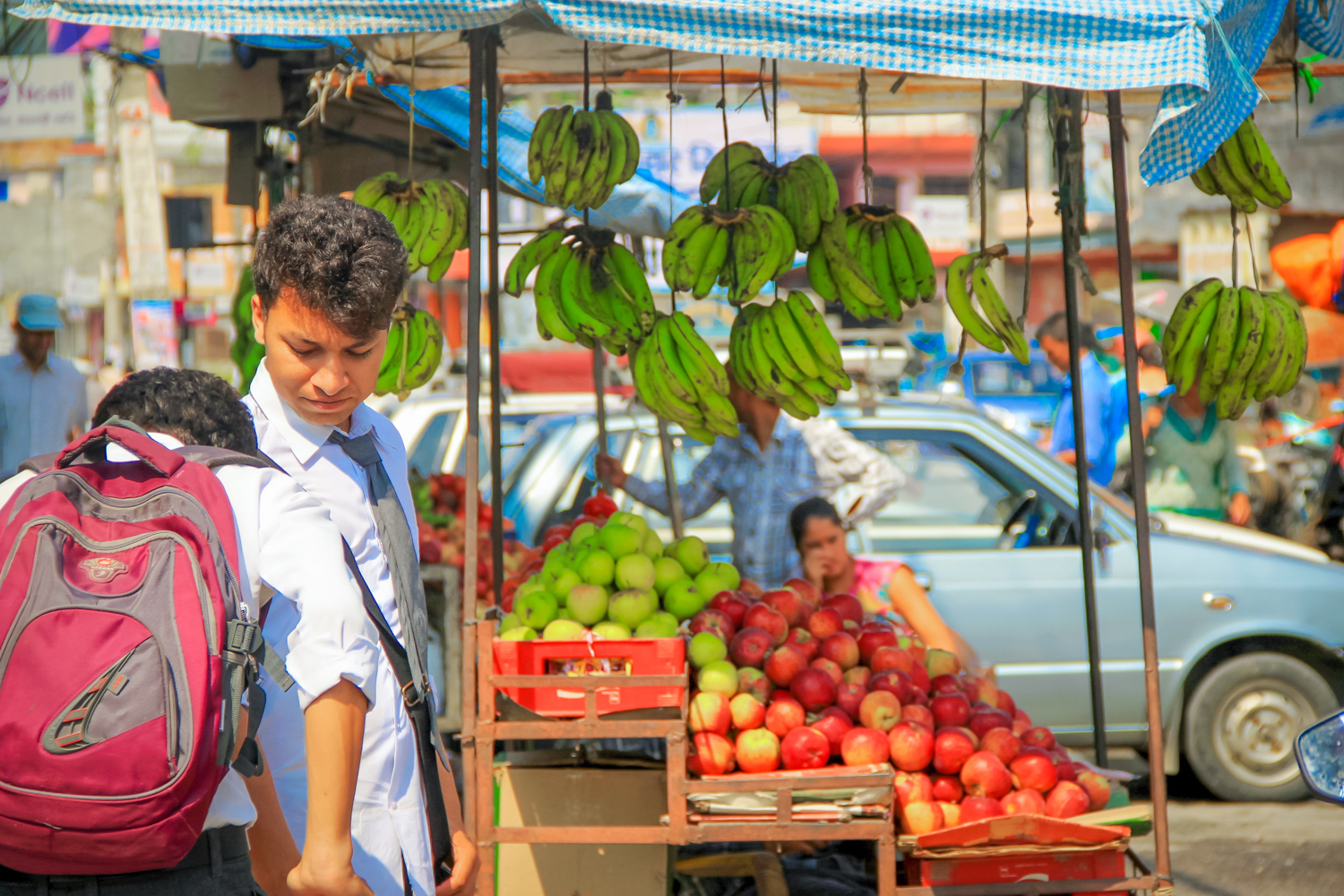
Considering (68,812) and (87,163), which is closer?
(68,812)

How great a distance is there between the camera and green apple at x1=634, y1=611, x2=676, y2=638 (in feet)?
9.77

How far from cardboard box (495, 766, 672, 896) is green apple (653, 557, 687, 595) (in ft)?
1.66

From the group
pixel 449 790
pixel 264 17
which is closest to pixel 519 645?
pixel 449 790

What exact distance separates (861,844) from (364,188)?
2.60 metres

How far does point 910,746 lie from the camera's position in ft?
9.70

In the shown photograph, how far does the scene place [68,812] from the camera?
126 cm

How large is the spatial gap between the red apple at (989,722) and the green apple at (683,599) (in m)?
0.82

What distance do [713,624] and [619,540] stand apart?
36 centimetres

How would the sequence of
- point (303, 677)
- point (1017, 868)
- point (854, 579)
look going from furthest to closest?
point (854, 579) < point (1017, 868) < point (303, 677)

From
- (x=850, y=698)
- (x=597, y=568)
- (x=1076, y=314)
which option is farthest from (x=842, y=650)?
(x=1076, y=314)

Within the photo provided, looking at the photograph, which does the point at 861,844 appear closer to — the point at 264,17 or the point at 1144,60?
the point at 1144,60

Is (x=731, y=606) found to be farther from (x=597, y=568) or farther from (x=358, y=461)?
(x=358, y=461)

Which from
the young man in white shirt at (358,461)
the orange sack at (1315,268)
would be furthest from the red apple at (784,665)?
the orange sack at (1315,268)

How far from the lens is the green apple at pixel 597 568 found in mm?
3166
